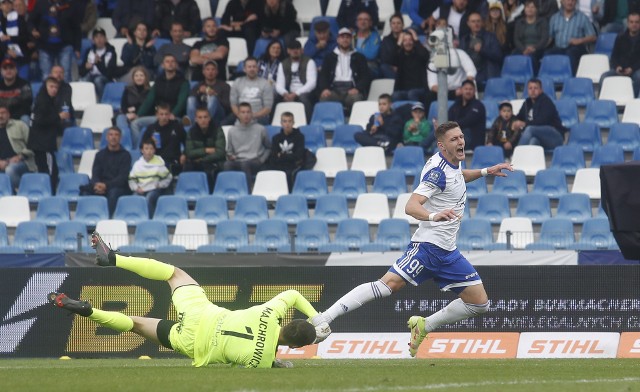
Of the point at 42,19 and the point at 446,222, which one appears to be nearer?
the point at 446,222

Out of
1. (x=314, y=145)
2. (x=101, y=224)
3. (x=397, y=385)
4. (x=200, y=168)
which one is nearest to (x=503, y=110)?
(x=314, y=145)

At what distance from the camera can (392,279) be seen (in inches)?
495

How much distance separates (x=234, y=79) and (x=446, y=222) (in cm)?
1336

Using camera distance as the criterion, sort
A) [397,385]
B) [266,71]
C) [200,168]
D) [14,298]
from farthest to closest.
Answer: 1. [266,71]
2. [200,168]
3. [14,298]
4. [397,385]

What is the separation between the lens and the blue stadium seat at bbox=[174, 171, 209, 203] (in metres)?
21.9

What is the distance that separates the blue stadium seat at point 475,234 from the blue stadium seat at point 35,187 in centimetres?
777

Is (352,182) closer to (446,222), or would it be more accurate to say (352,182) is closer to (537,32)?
(537,32)

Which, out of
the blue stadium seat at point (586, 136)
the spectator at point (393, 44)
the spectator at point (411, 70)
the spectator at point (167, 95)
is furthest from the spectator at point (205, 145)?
the blue stadium seat at point (586, 136)

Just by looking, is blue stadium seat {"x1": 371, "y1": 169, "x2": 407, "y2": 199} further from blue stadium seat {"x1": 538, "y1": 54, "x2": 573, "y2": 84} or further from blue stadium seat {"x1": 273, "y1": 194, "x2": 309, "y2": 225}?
blue stadium seat {"x1": 538, "y1": 54, "x2": 573, "y2": 84}

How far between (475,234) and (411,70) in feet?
16.7

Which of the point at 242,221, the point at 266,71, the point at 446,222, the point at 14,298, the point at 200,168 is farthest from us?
the point at 266,71

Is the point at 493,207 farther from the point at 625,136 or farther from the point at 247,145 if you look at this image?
the point at 247,145

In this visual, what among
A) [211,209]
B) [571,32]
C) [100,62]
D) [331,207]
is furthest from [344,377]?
[100,62]

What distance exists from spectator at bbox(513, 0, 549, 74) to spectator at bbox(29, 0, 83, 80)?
8970mm
